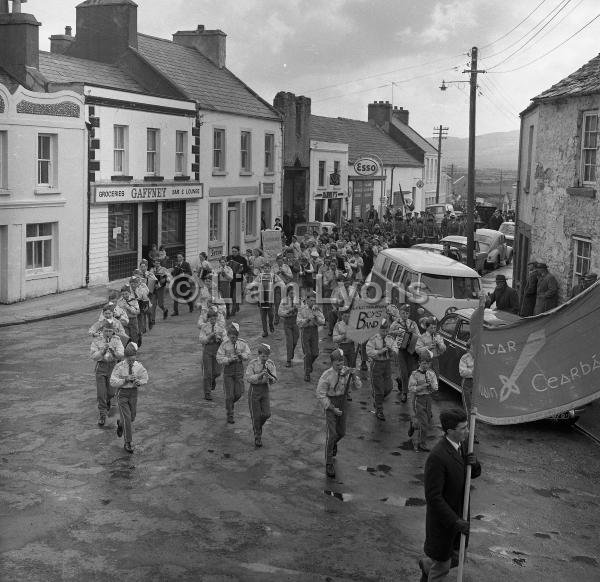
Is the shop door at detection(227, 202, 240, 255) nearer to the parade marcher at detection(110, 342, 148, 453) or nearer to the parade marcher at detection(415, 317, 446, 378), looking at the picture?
the parade marcher at detection(415, 317, 446, 378)

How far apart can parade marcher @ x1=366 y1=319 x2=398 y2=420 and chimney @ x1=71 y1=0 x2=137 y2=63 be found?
79.3 ft

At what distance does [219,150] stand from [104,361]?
23651 millimetres

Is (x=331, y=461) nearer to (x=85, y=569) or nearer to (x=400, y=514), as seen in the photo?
(x=400, y=514)

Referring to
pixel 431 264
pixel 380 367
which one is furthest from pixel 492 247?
pixel 380 367

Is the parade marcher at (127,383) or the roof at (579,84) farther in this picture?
the roof at (579,84)

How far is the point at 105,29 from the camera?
3512cm

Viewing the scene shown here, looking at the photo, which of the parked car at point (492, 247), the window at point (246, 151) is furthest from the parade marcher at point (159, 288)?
the parked car at point (492, 247)

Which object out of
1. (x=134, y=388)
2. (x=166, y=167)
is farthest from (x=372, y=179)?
(x=134, y=388)

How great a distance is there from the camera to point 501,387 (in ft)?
35.1

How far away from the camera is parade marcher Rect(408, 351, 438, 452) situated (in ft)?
43.0

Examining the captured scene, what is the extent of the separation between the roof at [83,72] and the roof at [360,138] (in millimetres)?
19764

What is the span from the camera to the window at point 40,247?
1017 inches

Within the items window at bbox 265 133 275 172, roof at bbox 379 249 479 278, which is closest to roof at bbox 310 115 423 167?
window at bbox 265 133 275 172

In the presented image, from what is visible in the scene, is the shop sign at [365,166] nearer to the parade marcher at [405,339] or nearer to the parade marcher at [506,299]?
the parade marcher at [506,299]
